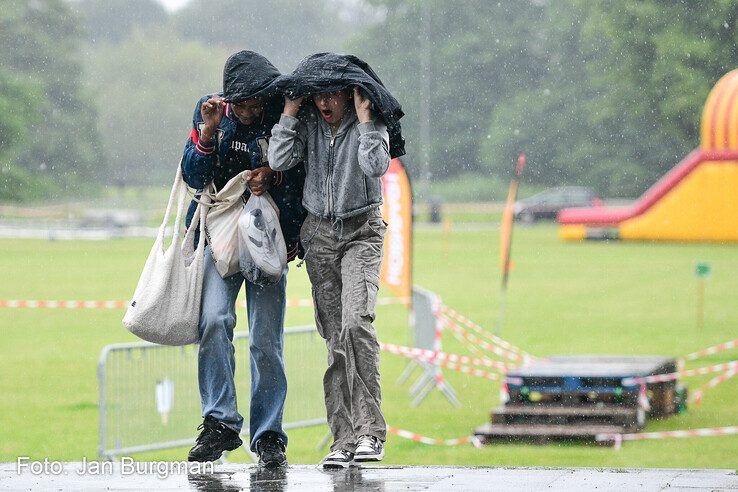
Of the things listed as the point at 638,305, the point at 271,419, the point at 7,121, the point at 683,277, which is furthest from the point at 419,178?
the point at 271,419

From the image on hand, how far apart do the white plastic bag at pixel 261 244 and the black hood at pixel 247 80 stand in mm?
471

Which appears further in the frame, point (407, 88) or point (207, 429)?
point (407, 88)

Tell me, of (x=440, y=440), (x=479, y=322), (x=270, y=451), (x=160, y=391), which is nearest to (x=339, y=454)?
(x=270, y=451)

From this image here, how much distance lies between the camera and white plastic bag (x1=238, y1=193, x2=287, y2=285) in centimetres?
584

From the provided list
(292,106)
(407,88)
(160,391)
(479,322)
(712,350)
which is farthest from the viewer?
(407,88)

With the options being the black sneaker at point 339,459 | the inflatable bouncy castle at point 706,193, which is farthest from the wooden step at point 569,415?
the inflatable bouncy castle at point 706,193

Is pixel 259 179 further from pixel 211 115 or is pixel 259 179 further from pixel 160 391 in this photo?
pixel 160 391

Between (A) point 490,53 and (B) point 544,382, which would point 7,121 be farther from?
(B) point 544,382

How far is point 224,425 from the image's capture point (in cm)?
591

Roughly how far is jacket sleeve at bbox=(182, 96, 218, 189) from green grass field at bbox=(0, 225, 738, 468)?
4.64 meters

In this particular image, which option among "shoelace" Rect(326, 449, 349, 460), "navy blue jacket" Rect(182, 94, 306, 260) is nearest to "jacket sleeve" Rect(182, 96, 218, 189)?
"navy blue jacket" Rect(182, 94, 306, 260)

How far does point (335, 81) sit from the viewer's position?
5707 mm

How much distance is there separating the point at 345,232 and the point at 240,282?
60 cm

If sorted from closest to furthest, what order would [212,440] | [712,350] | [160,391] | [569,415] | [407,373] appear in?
[212,440]
[160,391]
[569,415]
[407,373]
[712,350]
